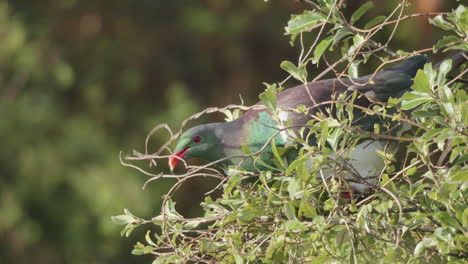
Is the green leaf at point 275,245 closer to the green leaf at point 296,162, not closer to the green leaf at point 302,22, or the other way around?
the green leaf at point 296,162

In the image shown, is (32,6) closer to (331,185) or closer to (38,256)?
(38,256)

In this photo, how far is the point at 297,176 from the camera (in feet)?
4.82

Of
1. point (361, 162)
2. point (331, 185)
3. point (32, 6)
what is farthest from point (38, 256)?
point (331, 185)

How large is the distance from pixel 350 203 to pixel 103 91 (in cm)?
448

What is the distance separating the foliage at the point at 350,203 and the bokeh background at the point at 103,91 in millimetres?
3550

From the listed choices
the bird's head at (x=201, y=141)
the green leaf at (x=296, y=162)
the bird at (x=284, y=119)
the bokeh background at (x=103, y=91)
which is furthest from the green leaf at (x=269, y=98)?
the bokeh background at (x=103, y=91)

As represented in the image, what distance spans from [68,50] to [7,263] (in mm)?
1462

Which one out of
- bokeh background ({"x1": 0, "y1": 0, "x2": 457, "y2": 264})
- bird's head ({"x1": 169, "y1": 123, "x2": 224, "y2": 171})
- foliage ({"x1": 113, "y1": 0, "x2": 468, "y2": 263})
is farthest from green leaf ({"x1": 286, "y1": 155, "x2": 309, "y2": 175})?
bokeh background ({"x1": 0, "y1": 0, "x2": 457, "y2": 264})

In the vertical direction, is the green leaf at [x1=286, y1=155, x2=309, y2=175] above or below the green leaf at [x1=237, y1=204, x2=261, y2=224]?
below

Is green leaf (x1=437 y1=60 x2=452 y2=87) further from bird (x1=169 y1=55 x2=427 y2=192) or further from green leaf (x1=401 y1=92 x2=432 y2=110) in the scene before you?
bird (x1=169 y1=55 x2=427 y2=192)

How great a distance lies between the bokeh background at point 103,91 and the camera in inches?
219

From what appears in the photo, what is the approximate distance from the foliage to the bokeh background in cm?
355

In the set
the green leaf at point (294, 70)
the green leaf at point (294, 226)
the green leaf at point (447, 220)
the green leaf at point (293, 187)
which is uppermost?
the green leaf at point (294, 70)

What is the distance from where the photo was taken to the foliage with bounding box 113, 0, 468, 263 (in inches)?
52.4
